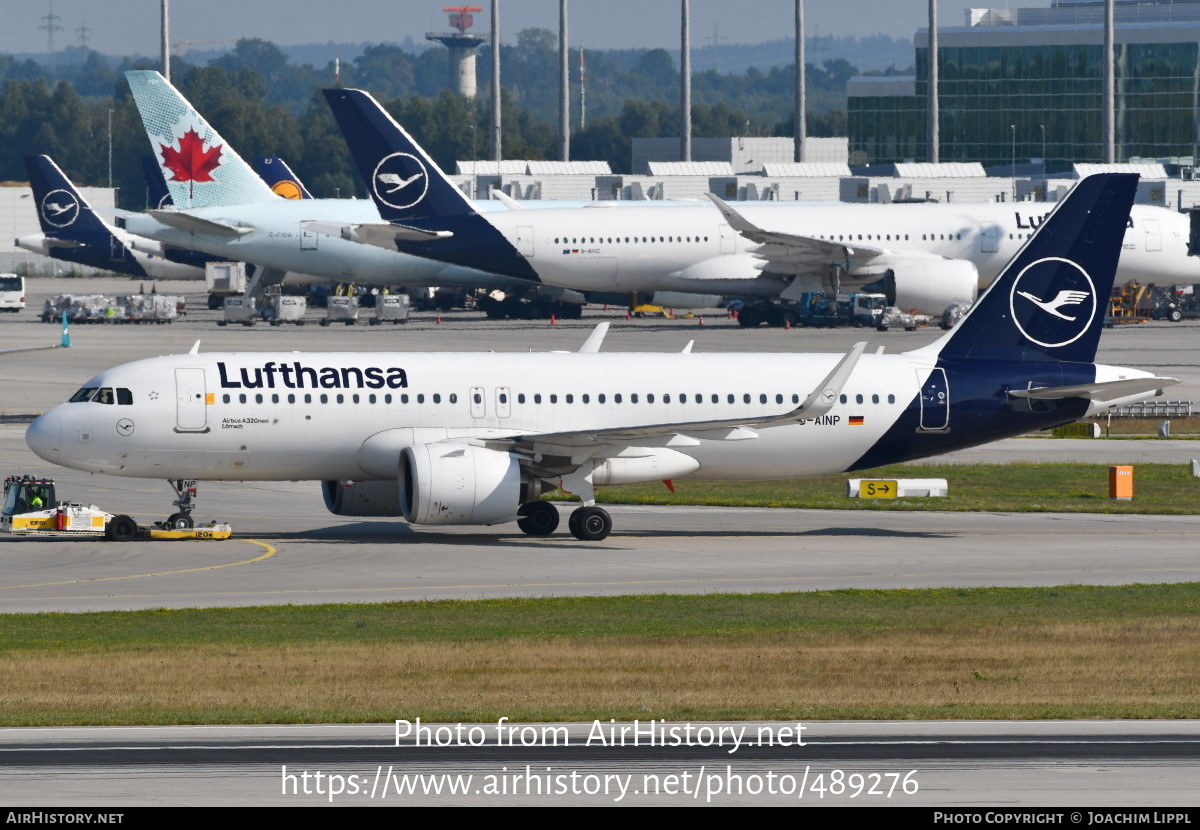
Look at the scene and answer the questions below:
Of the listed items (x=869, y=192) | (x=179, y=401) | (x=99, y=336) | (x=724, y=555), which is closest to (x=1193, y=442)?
(x=724, y=555)

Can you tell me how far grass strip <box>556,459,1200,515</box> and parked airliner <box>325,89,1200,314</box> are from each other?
40875 millimetres

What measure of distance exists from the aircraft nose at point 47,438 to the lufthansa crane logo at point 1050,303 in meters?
22.3

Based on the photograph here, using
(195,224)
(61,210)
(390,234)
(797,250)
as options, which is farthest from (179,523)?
(61,210)

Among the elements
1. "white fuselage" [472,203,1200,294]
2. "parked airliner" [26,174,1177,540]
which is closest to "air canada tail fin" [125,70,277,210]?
"white fuselage" [472,203,1200,294]

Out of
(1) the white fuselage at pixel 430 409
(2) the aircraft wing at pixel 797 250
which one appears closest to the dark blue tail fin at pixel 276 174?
(2) the aircraft wing at pixel 797 250

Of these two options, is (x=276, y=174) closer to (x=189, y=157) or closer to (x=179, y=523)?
(x=189, y=157)

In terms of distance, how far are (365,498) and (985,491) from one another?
18416 mm

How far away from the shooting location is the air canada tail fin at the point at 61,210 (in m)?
129

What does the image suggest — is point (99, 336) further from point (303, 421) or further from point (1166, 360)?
point (303, 421)

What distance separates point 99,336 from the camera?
100 m

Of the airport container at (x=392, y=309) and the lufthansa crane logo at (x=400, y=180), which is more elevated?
the lufthansa crane logo at (x=400, y=180)

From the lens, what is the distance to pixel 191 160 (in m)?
107

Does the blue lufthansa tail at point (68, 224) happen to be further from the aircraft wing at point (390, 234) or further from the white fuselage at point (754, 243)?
the white fuselage at point (754, 243)
